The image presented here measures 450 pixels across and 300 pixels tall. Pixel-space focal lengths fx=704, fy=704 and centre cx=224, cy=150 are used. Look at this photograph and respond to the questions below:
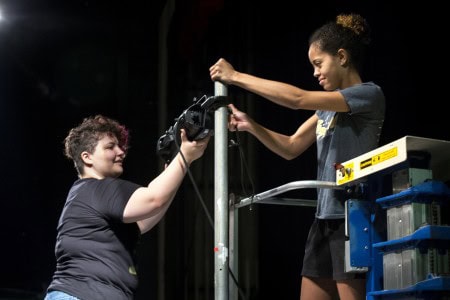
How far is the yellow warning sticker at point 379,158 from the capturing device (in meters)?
1.78

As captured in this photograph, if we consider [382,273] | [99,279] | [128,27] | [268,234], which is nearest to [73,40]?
[128,27]

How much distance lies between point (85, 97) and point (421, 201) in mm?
3238

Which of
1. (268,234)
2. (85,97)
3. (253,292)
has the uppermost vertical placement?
(85,97)

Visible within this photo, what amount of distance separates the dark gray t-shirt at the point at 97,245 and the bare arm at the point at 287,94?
48cm

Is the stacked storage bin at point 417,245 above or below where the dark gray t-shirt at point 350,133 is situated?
below

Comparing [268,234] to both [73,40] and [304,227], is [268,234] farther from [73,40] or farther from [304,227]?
[73,40]

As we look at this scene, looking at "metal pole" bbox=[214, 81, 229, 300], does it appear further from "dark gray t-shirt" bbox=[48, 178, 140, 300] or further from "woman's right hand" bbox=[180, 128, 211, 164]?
"dark gray t-shirt" bbox=[48, 178, 140, 300]

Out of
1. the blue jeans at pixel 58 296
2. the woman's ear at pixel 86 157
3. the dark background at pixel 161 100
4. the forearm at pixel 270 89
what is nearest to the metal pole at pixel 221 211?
the forearm at pixel 270 89

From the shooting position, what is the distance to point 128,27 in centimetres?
487

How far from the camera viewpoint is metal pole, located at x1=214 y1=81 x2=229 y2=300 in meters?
1.81

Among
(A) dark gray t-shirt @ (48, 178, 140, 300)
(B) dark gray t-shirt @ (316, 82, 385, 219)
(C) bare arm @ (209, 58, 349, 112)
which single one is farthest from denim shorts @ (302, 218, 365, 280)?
(A) dark gray t-shirt @ (48, 178, 140, 300)

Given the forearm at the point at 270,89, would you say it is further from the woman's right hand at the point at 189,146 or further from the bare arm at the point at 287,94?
the woman's right hand at the point at 189,146

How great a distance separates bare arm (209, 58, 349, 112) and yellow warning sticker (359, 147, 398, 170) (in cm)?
25

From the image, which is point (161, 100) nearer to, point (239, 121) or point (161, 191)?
point (239, 121)
